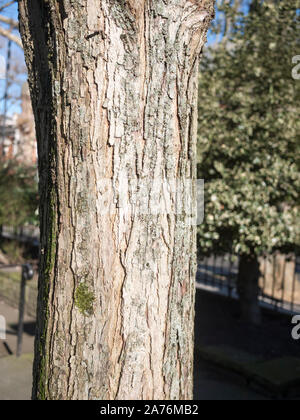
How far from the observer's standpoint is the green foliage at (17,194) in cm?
1039

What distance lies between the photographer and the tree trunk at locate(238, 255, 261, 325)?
737 centimetres

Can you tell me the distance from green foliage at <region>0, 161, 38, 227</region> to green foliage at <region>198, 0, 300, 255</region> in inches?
197

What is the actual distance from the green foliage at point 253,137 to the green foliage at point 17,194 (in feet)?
16.4

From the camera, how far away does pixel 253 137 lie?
6.41 metres

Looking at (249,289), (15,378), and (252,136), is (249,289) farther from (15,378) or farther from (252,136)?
(15,378)

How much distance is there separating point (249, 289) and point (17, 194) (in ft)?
18.2

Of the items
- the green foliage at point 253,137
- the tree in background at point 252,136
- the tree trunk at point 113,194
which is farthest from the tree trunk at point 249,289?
the tree trunk at point 113,194

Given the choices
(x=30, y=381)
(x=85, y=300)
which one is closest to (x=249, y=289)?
(x=30, y=381)

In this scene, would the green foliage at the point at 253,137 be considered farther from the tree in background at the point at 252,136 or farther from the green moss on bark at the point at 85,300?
the green moss on bark at the point at 85,300

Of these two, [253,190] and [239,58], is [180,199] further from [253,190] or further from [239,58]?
[239,58]

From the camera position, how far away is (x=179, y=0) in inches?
77.3

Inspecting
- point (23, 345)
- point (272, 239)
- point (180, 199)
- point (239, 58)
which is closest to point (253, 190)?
point (272, 239)

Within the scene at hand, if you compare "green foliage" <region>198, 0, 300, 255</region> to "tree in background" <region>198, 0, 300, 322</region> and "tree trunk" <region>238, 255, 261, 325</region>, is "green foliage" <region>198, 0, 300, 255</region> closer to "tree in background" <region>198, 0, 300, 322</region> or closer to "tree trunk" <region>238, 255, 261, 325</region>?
"tree in background" <region>198, 0, 300, 322</region>
